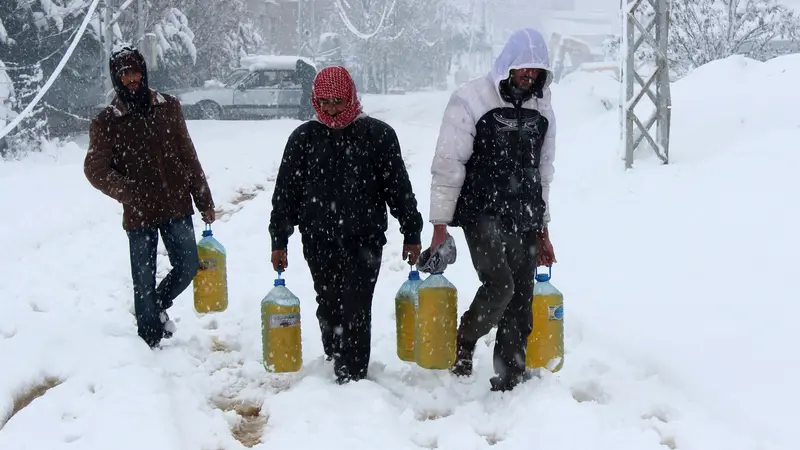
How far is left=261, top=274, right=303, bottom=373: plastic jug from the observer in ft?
Result: 16.7

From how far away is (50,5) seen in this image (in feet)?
63.2

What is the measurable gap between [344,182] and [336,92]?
1.71 ft

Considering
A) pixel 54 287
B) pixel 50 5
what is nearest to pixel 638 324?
pixel 54 287

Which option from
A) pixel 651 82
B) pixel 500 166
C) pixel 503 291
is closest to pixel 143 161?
pixel 500 166

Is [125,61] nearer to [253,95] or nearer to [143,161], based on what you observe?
[143,161]

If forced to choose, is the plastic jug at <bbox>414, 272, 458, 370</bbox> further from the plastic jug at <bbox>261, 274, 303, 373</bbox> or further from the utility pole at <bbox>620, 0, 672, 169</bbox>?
the utility pole at <bbox>620, 0, 672, 169</bbox>

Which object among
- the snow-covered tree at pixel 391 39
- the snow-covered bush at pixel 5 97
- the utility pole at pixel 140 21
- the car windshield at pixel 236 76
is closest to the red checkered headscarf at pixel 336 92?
the snow-covered bush at pixel 5 97

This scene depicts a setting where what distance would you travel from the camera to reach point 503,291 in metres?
4.71

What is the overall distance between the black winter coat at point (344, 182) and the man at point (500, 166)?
0.98 ft

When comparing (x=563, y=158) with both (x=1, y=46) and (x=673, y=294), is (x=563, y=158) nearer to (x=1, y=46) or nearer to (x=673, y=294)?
(x=673, y=294)

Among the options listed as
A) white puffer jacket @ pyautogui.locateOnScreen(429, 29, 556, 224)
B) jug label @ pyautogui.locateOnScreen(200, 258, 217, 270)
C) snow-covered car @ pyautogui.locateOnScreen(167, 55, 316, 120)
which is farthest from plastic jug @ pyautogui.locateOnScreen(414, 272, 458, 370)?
snow-covered car @ pyautogui.locateOnScreen(167, 55, 316, 120)

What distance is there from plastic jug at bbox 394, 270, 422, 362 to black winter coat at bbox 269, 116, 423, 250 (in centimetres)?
35

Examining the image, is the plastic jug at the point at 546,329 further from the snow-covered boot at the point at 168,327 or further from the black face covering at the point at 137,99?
A: the black face covering at the point at 137,99

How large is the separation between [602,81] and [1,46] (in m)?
19.8
